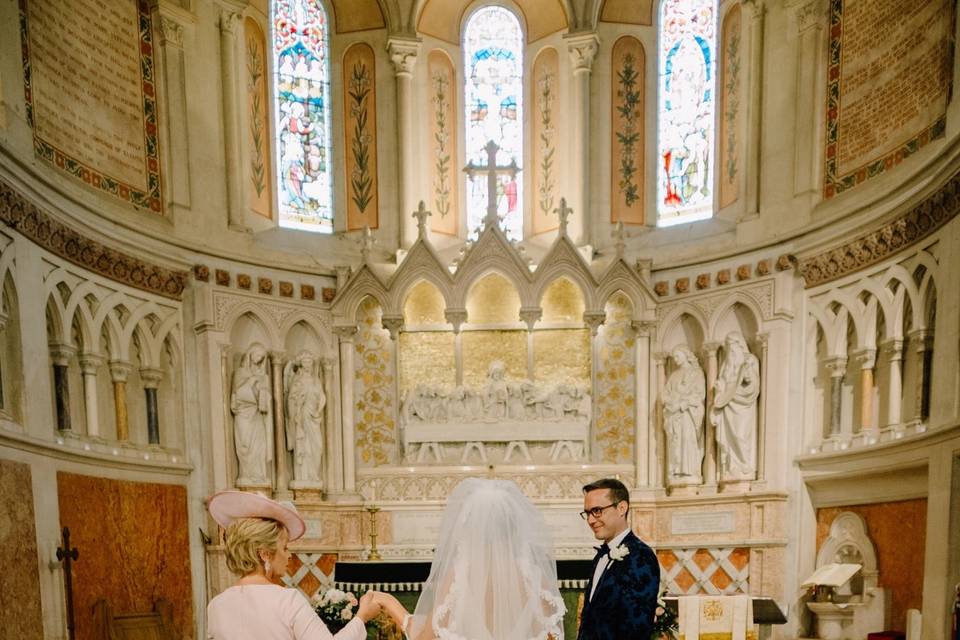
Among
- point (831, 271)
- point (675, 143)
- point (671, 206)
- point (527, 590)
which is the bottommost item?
point (527, 590)

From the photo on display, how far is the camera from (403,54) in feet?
38.9

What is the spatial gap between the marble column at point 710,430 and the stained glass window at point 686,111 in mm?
1982

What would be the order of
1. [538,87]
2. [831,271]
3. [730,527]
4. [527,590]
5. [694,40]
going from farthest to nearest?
[538,87], [694,40], [730,527], [831,271], [527,590]

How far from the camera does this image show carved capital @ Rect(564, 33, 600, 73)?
1169cm

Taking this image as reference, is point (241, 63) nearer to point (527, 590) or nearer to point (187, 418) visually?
point (187, 418)

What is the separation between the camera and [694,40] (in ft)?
38.1

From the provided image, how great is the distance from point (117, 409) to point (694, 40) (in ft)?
27.8

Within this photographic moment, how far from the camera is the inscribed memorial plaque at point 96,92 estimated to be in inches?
317

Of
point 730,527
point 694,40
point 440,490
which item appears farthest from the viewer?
point 694,40

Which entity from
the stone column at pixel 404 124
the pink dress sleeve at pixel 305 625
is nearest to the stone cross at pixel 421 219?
the stone column at pixel 404 124

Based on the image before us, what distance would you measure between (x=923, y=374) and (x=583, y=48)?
6299mm

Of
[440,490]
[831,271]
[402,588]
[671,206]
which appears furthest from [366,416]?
[831,271]

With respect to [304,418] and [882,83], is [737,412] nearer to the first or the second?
[882,83]

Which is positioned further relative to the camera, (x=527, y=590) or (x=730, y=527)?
(x=730, y=527)
